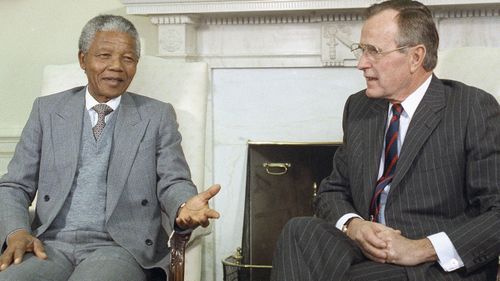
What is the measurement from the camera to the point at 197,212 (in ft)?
7.03

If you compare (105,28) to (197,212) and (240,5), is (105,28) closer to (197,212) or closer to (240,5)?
(197,212)

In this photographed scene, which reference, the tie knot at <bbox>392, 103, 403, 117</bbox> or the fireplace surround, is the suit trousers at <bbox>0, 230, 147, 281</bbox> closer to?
the tie knot at <bbox>392, 103, 403, 117</bbox>

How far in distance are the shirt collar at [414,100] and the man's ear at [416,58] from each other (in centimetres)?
6

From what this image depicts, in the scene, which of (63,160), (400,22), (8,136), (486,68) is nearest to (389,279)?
(400,22)

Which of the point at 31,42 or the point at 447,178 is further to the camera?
the point at 31,42

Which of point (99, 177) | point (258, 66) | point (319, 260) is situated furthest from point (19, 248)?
point (258, 66)

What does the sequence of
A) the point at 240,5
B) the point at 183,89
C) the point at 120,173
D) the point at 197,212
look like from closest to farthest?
the point at 197,212 < the point at 120,173 < the point at 183,89 < the point at 240,5

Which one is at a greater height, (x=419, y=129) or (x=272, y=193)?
(x=419, y=129)

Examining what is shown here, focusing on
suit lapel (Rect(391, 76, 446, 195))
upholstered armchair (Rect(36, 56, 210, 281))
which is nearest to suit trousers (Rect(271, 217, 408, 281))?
suit lapel (Rect(391, 76, 446, 195))

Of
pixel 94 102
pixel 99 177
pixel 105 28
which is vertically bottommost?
pixel 99 177

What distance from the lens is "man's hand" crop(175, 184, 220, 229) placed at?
2.11 metres

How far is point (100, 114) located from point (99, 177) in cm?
23

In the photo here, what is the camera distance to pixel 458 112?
7.12ft

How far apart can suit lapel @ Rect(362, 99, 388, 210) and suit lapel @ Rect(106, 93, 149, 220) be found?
2.34ft
